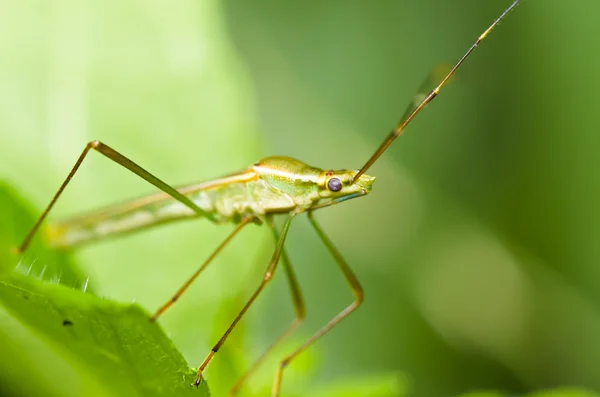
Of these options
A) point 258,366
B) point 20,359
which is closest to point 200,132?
point 258,366

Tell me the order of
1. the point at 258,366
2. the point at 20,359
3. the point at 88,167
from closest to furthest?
1. the point at 20,359
2. the point at 258,366
3. the point at 88,167

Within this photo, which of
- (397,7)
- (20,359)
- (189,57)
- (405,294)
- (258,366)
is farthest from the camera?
(397,7)

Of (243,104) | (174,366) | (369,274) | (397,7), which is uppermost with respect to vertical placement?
(397,7)

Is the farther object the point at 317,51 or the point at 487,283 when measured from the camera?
the point at 317,51

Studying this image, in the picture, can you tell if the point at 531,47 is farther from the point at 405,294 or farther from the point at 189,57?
the point at 189,57

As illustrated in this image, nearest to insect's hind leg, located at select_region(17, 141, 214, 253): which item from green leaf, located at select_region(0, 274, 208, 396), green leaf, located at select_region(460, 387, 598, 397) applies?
green leaf, located at select_region(0, 274, 208, 396)

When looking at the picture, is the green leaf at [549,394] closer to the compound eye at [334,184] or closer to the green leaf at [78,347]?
the compound eye at [334,184]

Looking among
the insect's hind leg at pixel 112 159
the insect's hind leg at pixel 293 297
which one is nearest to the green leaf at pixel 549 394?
the insect's hind leg at pixel 293 297
